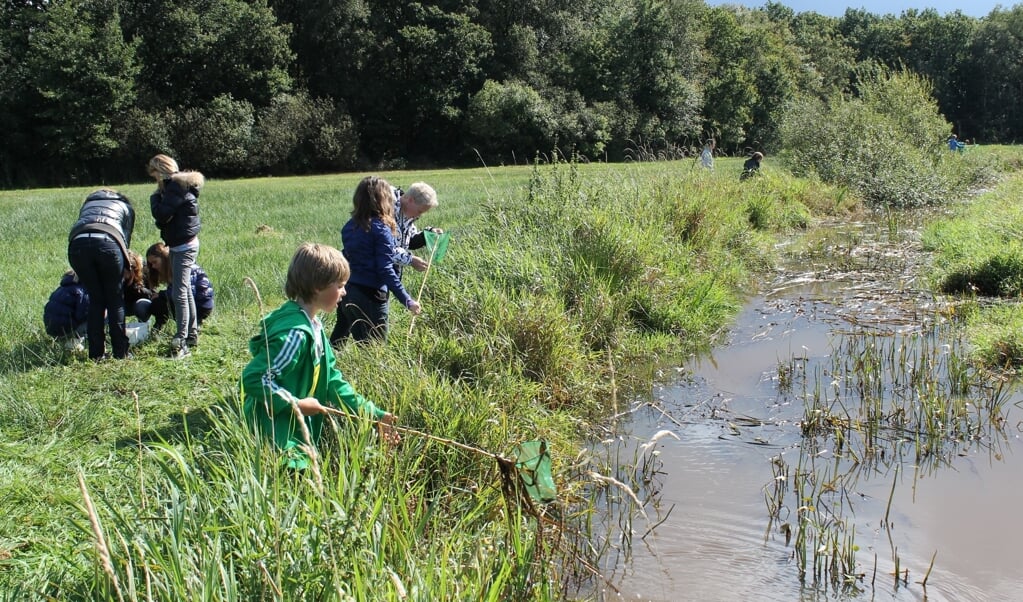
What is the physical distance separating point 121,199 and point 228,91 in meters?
37.2

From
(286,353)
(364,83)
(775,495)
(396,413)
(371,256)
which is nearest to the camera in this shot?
(286,353)

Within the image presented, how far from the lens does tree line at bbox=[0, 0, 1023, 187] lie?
3622cm

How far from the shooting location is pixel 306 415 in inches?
130

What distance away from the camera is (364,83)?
4400cm

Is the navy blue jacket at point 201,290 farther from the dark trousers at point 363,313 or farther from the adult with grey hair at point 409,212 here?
the adult with grey hair at point 409,212

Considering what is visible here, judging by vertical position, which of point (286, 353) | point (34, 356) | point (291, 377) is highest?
point (286, 353)

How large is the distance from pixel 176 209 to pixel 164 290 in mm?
1027

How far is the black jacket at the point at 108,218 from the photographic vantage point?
601 centimetres

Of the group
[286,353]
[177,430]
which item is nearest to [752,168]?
[177,430]

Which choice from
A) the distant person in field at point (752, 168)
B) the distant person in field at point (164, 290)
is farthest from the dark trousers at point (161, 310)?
the distant person in field at point (752, 168)

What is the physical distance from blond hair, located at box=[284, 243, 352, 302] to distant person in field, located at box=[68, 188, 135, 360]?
325 cm

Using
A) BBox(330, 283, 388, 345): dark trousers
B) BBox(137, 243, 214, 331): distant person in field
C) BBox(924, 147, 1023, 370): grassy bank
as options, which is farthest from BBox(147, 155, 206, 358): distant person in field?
BBox(924, 147, 1023, 370): grassy bank

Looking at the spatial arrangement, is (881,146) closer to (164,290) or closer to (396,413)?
(164,290)

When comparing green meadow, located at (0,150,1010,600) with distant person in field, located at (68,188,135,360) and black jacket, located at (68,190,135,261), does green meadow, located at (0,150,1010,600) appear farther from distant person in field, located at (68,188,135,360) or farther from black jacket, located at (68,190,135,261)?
black jacket, located at (68,190,135,261)
